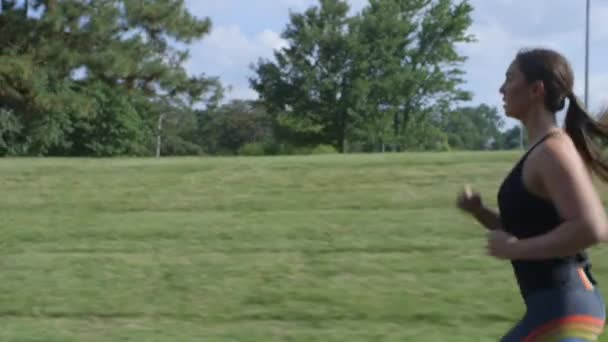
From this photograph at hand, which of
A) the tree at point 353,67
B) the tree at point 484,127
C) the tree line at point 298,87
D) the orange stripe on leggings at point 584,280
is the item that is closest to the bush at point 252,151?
the tree line at point 298,87

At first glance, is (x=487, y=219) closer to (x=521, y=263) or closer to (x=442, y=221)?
(x=521, y=263)

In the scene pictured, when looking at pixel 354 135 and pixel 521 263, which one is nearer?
pixel 521 263

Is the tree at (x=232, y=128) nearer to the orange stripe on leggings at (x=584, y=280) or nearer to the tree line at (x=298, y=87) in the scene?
the tree line at (x=298, y=87)

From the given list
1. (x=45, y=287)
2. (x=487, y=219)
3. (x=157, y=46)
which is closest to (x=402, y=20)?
(x=157, y=46)

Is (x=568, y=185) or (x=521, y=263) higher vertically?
(x=568, y=185)

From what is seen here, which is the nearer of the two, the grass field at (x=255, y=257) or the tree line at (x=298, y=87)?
the grass field at (x=255, y=257)

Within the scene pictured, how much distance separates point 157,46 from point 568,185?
27.8m

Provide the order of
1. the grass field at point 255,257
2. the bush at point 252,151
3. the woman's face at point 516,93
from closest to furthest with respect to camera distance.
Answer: the woman's face at point 516,93 → the grass field at point 255,257 → the bush at point 252,151

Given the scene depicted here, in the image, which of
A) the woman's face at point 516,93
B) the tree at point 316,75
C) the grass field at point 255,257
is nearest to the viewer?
the woman's face at point 516,93

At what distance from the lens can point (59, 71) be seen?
89.0 ft

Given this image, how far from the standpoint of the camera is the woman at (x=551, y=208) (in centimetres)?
227

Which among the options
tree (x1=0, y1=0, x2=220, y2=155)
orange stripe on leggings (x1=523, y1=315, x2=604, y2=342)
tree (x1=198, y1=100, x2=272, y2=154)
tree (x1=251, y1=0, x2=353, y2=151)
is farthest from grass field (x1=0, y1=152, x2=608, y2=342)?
tree (x1=198, y1=100, x2=272, y2=154)

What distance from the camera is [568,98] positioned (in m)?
2.54

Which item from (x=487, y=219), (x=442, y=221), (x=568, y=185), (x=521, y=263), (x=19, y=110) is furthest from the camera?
(x=19, y=110)
